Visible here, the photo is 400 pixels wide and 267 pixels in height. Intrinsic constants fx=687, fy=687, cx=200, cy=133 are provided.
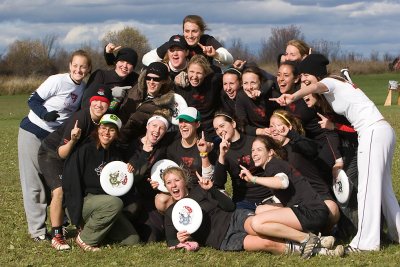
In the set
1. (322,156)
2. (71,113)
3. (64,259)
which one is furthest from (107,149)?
(322,156)

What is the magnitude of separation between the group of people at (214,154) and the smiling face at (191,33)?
0.28 m

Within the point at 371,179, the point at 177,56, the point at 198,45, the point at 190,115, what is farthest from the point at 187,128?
the point at 371,179

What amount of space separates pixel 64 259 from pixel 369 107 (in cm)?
379

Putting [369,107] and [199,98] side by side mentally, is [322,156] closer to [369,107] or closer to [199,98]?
[369,107]

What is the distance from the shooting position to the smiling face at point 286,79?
28.0 feet

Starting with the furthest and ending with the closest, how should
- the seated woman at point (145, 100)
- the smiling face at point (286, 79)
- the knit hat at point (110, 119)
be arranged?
the seated woman at point (145, 100)
the smiling face at point (286, 79)
the knit hat at point (110, 119)

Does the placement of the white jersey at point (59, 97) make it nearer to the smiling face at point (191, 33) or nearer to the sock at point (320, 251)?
the smiling face at point (191, 33)

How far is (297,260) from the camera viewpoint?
7219 millimetres

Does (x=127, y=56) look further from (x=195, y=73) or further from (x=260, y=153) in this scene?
(x=260, y=153)

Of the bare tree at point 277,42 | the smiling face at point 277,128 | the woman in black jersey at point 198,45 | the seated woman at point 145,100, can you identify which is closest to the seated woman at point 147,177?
the seated woman at point 145,100

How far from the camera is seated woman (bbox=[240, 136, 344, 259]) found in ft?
24.1

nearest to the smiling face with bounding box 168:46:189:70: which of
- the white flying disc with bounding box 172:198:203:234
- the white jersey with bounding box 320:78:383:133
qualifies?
the white flying disc with bounding box 172:198:203:234

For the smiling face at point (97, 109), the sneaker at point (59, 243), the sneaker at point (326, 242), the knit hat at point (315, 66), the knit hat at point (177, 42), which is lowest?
the sneaker at point (59, 243)

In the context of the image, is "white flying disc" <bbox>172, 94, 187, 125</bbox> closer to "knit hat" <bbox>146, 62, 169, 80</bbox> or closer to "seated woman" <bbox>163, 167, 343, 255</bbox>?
"knit hat" <bbox>146, 62, 169, 80</bbox>
